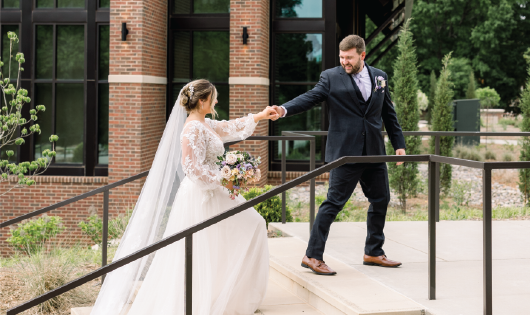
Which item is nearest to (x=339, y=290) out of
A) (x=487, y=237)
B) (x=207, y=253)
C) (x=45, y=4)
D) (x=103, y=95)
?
(x=207, y=253)

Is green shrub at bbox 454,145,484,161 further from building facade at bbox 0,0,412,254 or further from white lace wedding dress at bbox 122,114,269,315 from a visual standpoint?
white lace wedding dress at bbox 122,114,269,315

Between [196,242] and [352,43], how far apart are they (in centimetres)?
183

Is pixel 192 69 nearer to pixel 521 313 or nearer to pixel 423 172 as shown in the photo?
pixel 423 172

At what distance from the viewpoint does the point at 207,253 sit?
13.8 feet

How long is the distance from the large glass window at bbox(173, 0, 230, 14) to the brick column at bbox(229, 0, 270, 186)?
0.97 meters

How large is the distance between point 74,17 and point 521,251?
32.8 feet

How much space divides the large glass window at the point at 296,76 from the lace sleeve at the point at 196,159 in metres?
8.68

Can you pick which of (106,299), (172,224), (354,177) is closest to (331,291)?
(354,177)

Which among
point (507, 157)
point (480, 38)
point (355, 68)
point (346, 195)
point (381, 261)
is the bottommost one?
point (381, 261)

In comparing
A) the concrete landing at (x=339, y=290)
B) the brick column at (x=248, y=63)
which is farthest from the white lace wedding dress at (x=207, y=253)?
the brick column at (x=248, y=63)

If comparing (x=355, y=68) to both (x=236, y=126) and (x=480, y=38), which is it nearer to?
(x=236, y=126)

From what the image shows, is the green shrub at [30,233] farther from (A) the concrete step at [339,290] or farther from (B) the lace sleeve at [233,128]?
(B) the lace sleeve at [233,128]

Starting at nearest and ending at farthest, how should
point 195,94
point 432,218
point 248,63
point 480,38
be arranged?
point 432,218 → point 195,94 → point 248,63 → point 480,38

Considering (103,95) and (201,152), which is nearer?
(201,152)
